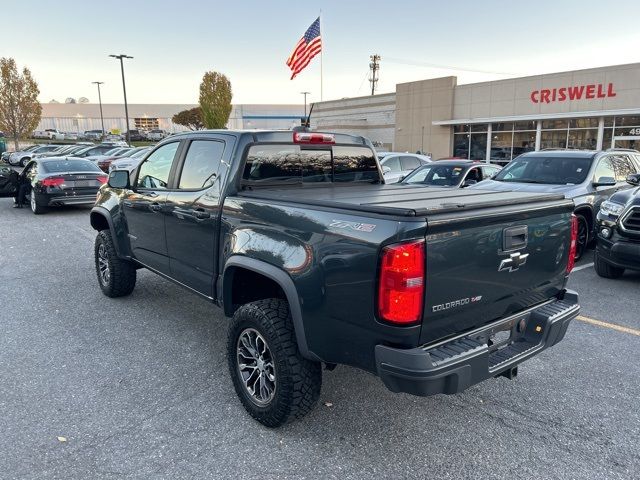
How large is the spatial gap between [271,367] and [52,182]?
37.8 feet

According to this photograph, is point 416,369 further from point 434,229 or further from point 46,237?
point 46,237

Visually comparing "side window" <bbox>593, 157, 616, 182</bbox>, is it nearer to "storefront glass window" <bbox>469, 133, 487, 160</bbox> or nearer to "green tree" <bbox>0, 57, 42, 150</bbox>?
"storefront glass window" <bbox>469, 133, 487, 160</bbox>

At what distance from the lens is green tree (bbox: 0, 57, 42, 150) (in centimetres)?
3647

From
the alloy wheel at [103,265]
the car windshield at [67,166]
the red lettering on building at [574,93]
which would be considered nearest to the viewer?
the alloy wheel at [103,265]

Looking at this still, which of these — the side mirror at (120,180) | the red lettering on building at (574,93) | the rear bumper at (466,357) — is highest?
the red lettering on building at (574,93)

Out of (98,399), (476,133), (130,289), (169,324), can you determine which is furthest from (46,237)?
(476,133)

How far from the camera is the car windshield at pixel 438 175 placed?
11219mm

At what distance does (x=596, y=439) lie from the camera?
9.84ft

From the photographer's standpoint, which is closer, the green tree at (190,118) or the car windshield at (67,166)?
the car windshield at (67,166)

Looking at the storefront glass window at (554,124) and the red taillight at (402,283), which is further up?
the storefront glass window at (554,124)

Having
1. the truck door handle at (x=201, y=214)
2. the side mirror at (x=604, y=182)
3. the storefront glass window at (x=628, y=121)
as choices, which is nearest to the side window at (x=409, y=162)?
the side mirror at (x=604, y=182)

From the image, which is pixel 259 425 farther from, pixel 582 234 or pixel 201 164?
pixel 582 234

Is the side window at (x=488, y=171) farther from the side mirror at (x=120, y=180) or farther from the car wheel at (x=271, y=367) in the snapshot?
the car wheel at (x=271, y=367)

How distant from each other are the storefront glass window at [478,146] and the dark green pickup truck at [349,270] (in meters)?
28.8
